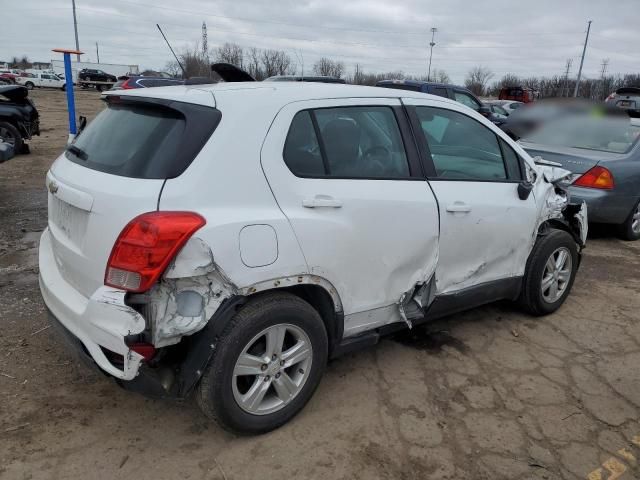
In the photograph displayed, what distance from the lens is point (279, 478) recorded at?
2.41 m

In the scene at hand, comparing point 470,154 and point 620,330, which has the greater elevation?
point 470,154

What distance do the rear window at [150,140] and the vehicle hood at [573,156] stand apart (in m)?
4.93

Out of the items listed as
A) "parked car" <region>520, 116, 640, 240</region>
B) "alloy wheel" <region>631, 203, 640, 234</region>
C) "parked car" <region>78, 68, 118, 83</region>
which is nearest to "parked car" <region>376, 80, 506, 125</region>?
"parked car" <region>520, 116, 640, 240</region>

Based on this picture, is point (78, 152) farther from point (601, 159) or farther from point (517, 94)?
point (517, 94)

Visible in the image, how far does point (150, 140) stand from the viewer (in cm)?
241

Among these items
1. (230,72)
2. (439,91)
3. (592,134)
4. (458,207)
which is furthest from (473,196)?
(439,91)

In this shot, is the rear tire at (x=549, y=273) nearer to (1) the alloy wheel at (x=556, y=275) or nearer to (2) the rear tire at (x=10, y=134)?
(1) the alloy wheel at (x=556, y=275)

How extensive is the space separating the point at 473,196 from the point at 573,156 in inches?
137

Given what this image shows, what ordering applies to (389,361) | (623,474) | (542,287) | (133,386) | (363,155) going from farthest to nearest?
(542,287) → (389,361) → (363,155) → (623,474) → (133,386)

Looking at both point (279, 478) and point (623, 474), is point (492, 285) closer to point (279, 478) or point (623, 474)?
point (623, 474)

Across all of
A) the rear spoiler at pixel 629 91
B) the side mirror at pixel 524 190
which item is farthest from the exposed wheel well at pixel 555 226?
the rear spoiler at pixel 629 91

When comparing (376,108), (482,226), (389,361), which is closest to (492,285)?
(482,226)

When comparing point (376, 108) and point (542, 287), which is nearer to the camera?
point (376, 108)

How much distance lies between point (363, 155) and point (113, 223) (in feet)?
4.49
